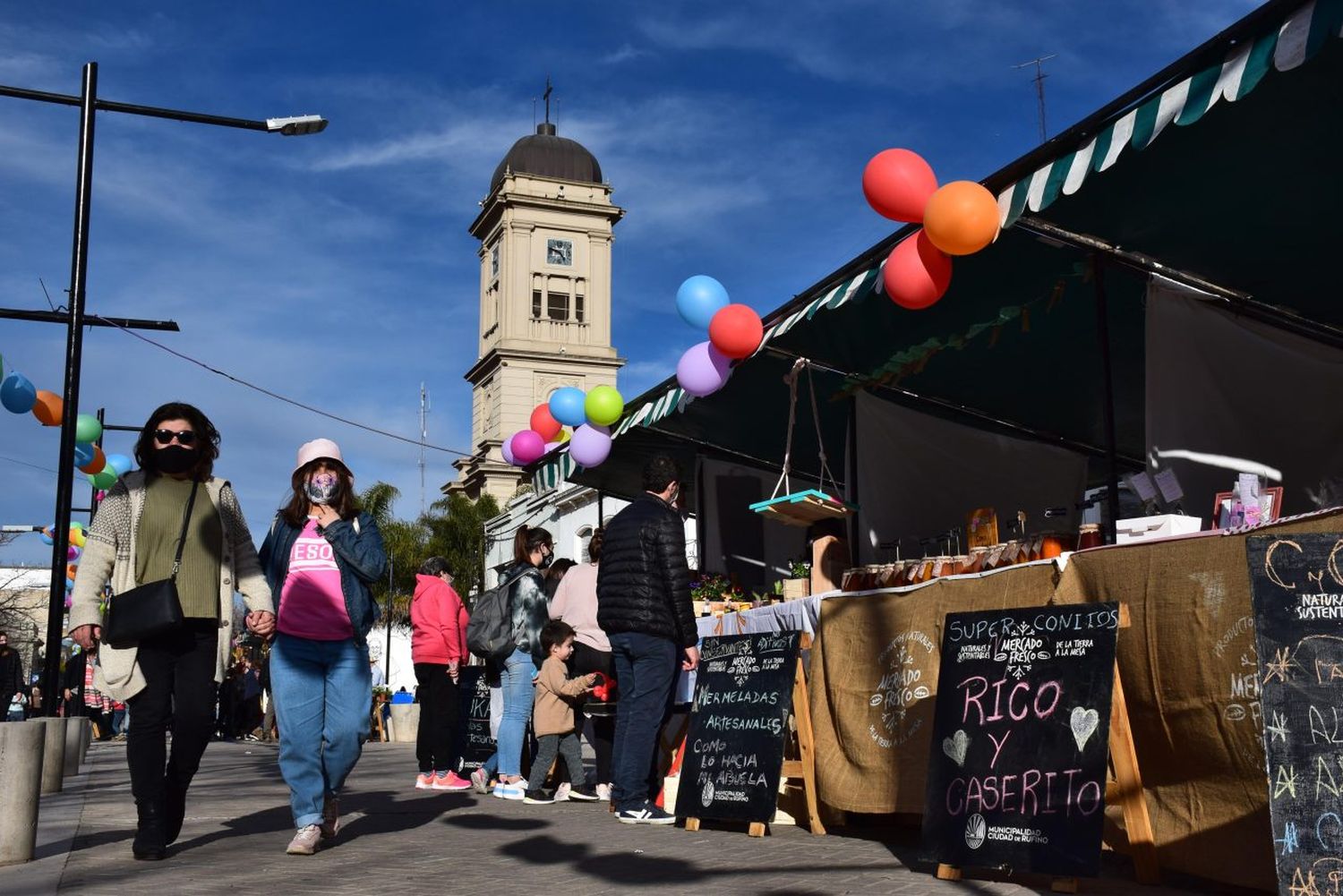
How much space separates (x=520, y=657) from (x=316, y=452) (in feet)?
9.69

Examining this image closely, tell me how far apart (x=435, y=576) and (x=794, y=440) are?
16.2 ft

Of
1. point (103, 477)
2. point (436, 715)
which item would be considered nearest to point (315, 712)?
point (436, 715)

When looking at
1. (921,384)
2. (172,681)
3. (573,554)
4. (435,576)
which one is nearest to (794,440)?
(921,384)

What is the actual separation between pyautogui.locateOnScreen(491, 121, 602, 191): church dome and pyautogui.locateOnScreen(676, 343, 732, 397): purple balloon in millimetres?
67303

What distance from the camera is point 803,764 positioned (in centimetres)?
647

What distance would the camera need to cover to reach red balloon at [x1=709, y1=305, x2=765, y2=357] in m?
9.37

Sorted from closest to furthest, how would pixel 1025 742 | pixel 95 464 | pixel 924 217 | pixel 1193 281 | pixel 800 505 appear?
pixel 1025 742 → pixel 924 217 → pixel 1193 281 → pixel 800 505 → pixel 95 464

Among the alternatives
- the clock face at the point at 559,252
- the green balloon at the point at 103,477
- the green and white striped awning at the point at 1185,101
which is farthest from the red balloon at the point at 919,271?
the clock face at the point at 559,252

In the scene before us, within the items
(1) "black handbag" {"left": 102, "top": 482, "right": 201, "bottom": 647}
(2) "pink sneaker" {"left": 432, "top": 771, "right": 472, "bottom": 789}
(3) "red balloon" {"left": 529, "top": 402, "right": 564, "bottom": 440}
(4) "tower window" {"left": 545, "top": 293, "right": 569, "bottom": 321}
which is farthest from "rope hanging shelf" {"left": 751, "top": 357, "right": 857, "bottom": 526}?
(4) "tower window" {"left": 545, "top": 293, "right": 569, "bottom": 321}

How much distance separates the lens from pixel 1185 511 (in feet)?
26.5

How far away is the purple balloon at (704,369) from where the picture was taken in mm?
9891

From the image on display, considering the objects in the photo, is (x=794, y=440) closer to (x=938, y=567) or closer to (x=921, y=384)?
(x=921, y=384)

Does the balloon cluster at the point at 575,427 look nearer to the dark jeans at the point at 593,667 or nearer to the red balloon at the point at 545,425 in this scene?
the red balloon at the point at 545,425

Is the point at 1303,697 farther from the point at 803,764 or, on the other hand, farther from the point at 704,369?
the point at 704,369
